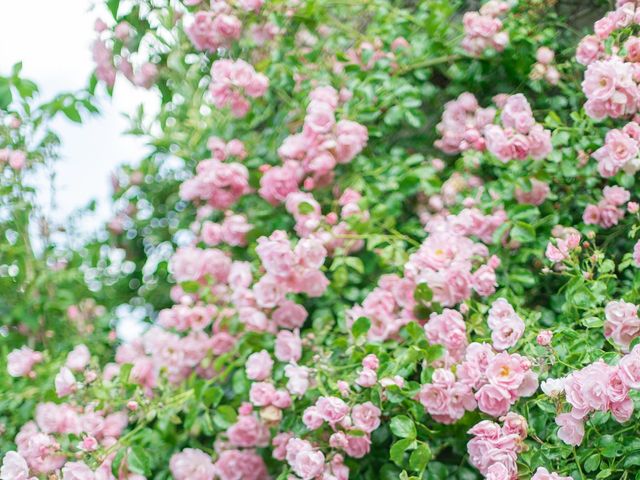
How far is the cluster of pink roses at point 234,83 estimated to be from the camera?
2.18 metres

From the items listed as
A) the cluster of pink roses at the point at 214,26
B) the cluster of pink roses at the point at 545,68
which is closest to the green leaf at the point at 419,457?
the cluster of pink roses at the point at 545,68

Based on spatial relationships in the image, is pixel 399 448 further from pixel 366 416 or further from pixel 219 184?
pixel 219 184

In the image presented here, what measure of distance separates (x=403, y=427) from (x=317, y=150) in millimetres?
778

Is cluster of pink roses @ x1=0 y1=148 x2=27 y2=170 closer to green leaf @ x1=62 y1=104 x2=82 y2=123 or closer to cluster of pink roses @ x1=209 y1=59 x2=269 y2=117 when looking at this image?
green leaf @ x1=62 y1=104 x2=82 y2=123

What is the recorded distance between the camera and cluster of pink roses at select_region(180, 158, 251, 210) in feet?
7.06

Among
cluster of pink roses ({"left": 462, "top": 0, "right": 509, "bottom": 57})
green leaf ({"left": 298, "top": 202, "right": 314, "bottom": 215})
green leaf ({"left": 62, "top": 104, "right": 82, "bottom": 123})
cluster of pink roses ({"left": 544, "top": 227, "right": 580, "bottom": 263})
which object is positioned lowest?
cluster of pink roses ({"left": 544, "top": 227, "right": 580, "bottom": 263})

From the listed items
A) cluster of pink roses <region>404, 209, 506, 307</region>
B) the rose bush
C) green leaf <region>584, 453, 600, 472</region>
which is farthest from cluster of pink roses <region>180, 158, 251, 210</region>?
green leaf <region>584, 453, 600, 472</region>

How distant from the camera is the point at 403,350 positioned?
5.45 ft

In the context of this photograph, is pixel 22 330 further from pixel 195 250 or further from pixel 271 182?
pixel 271 182

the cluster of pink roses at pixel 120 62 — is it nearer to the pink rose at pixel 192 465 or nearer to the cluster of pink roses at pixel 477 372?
the pink rose at pixel 192 465

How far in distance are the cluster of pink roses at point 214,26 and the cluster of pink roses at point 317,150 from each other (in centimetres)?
30

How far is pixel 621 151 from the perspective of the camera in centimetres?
170

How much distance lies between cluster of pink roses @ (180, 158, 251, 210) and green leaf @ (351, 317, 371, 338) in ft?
2.14

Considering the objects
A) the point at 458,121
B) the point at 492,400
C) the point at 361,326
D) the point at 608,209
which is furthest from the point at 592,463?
the point at 458,121
